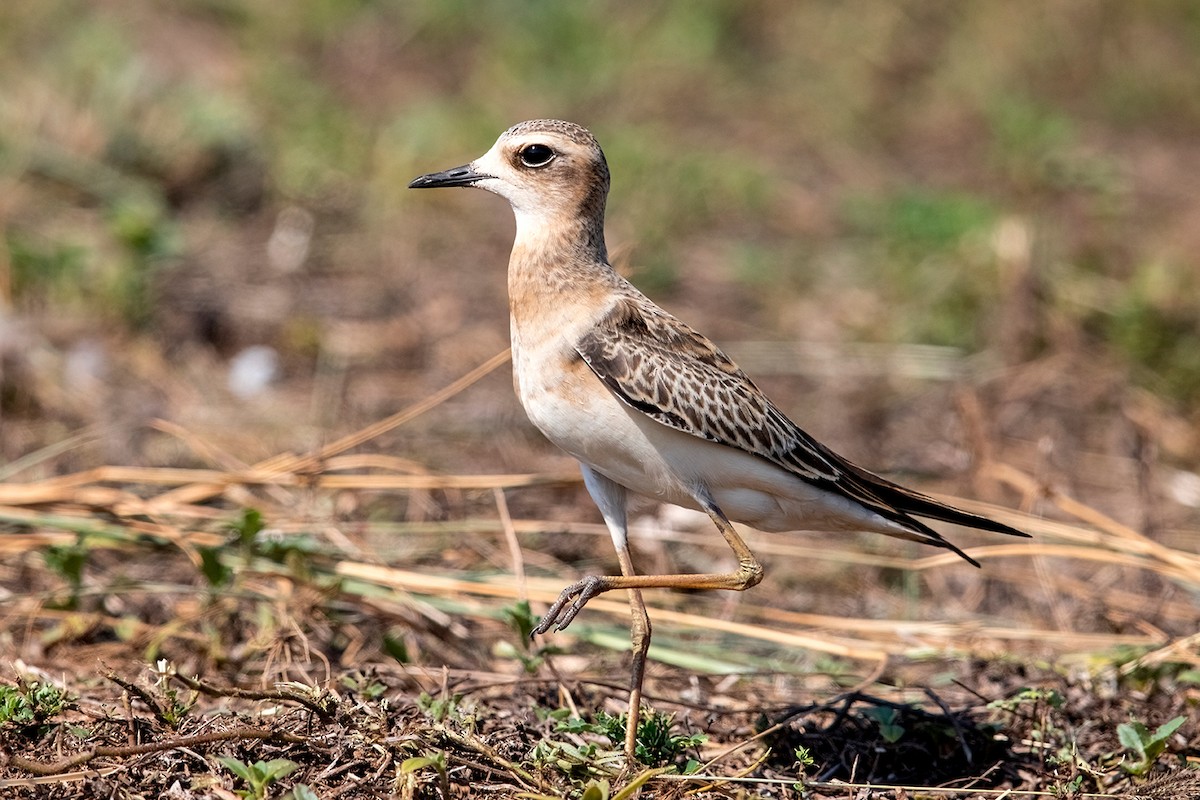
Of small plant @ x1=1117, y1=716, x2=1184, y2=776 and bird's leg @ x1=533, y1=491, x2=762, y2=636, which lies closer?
small plant @ x1=1117, y1=716, x2=1184, y2=776

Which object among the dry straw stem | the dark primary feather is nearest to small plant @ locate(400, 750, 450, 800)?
the dark primary feather

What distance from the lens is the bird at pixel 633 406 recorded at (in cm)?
468

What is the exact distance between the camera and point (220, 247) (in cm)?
952

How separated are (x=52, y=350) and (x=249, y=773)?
4.98 meters

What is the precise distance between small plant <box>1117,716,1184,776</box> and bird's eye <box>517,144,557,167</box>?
2774mm

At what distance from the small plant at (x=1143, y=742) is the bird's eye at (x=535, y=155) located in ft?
9.10

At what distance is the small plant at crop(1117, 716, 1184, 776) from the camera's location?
436 centimetres

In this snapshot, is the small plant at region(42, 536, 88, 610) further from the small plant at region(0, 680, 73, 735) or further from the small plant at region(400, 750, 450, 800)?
the small plant at region(400, 750, 450, 800)

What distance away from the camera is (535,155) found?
5133mm

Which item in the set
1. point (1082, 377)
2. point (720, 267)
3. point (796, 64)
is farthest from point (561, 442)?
point (796, 64)

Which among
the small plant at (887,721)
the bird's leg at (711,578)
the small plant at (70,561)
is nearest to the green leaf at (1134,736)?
the small plant at (887,721)

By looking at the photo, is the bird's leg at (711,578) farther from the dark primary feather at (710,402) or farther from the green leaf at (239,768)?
the green leaf at (239,768)

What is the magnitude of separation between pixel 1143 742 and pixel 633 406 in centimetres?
→ 195

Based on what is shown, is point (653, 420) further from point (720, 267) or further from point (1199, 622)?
point (720, 267)
